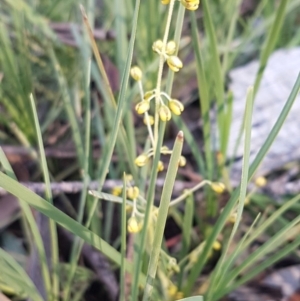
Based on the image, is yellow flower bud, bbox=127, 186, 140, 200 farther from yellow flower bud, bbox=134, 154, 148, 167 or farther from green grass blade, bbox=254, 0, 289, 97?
green grass blade, bbox=254, 0, 289, 97

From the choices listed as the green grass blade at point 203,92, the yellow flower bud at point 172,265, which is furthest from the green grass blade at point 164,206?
the green grass blade at point 203,92

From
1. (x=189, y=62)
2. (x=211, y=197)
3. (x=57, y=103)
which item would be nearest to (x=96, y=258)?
(x=211, y=197)

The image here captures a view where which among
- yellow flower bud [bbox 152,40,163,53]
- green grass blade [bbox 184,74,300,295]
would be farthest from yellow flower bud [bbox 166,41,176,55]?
green grass blade [bbox 184,74,300,295]

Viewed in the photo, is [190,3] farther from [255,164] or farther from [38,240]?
[38,240]

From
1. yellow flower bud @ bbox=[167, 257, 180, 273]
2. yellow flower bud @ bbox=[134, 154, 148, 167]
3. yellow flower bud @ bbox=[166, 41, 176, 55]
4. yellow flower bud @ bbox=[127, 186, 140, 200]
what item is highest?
yellow flower bud @ bbox=[166, 41, 176, 55]

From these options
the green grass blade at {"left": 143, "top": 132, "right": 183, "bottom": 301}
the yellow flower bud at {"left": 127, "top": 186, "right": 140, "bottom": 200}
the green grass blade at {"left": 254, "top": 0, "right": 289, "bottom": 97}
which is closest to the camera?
the green grass blade at {"left": 143, "top": 132, "right": 183, "bottom": 301}

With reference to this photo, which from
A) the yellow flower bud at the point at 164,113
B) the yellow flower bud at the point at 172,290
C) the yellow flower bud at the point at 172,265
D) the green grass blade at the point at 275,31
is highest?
the green grass blade at the point at 275,31

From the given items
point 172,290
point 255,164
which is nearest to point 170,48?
point 255,164

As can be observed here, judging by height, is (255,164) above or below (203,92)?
below

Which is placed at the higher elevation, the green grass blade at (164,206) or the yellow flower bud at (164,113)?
the yellow flower bud at (164,113)

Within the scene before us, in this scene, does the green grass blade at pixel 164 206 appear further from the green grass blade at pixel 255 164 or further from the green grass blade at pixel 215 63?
the green grass blade at pixel 215 63

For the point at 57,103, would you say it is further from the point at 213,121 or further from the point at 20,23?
the point at 213,121
